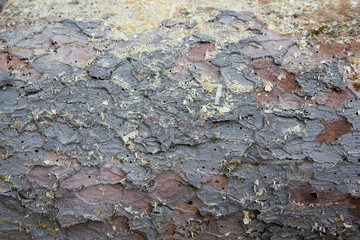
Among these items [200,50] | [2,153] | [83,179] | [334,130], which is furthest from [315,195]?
[2,153]

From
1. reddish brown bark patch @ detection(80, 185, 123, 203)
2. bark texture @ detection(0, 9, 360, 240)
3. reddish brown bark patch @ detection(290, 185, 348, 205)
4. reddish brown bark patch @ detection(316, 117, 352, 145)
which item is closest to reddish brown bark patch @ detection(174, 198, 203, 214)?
bark texture @ detection(0, 9, 360, 240)

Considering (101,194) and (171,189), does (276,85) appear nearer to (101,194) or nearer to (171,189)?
(171,189)

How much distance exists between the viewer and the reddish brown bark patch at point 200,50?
4.02 feet

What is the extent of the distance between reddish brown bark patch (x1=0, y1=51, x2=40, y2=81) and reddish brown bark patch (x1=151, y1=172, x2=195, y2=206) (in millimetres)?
553

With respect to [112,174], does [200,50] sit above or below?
above

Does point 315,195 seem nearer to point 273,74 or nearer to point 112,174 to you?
point 273,74

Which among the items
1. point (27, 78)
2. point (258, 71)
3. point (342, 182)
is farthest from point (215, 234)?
point (27, 78)

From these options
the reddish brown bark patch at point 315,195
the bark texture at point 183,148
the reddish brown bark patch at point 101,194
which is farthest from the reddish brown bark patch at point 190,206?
the reddish brown bark patch at point 315,195

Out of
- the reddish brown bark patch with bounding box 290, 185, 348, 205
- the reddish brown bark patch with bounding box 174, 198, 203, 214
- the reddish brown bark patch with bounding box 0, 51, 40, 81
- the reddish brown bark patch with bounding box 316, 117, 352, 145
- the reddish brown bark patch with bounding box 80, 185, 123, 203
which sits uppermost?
the reddish brown bark patch with bounding box 0, 51, 40, 81

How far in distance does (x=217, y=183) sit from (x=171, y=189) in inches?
6.0

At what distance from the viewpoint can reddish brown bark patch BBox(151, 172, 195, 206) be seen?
1158 millimetres

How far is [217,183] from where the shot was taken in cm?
117

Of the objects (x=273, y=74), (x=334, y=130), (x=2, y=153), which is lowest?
(x=2, y=153)

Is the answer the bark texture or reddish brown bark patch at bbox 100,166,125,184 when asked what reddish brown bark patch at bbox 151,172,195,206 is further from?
reddish brown bark patch at bbox 100,166,125,184
